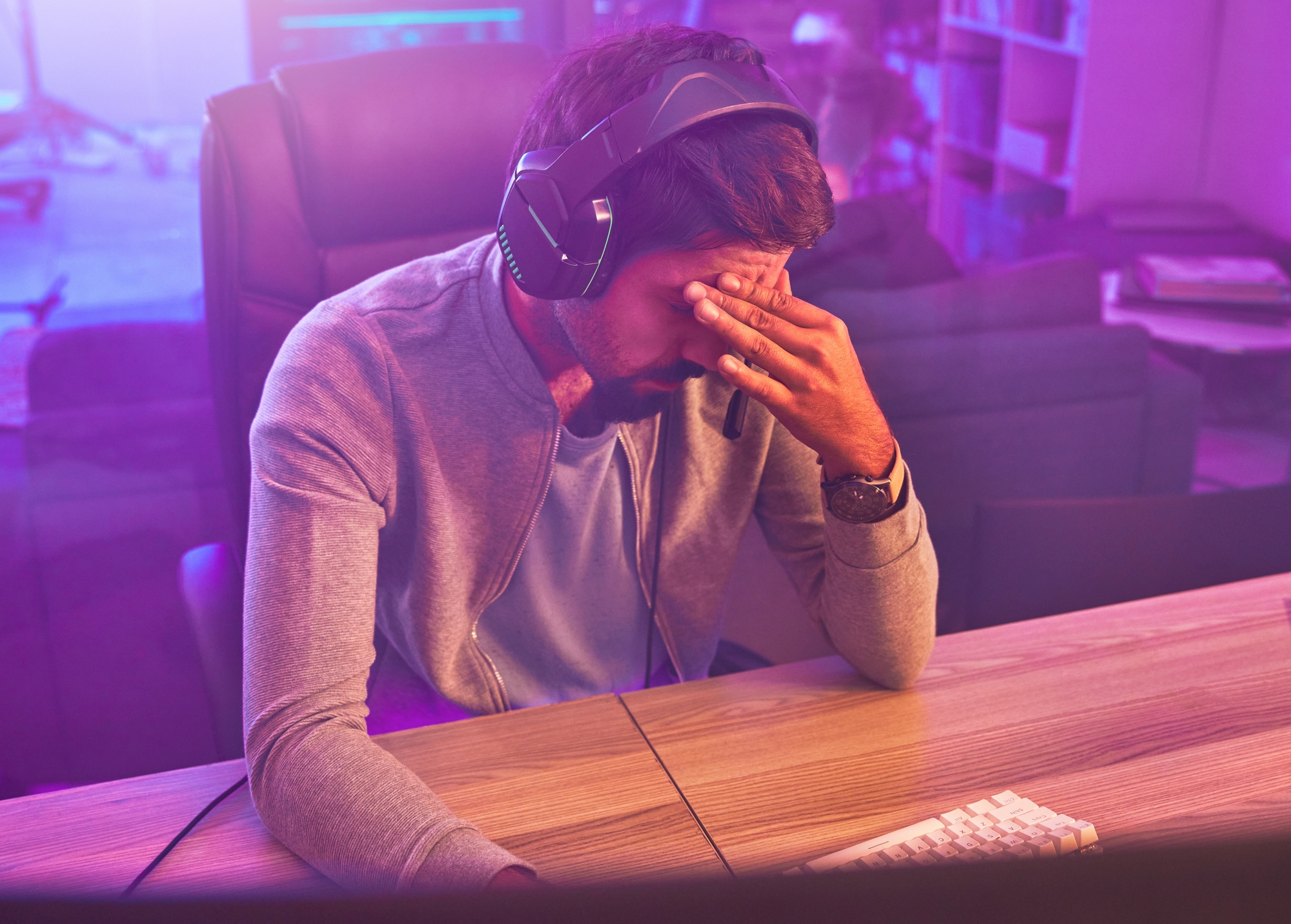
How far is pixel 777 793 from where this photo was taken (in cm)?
76

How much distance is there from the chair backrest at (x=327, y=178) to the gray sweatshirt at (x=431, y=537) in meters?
0.24

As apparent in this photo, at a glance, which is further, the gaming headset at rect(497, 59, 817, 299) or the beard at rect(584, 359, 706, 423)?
the beard at rect(584, 359, 706, 423)

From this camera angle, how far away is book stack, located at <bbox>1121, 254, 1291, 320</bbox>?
82.4 inches

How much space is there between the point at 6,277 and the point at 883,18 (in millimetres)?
2808

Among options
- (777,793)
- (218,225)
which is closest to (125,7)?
(218,225)

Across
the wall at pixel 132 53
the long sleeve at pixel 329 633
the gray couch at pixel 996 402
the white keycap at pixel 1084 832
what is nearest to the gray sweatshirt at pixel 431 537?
the long sleeve at pixel 329 633

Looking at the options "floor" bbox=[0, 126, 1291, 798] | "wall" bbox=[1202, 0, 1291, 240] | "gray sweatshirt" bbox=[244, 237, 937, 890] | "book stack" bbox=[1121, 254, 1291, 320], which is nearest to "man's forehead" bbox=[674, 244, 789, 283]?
"gray sweatshirt" bbox=[244, 237, 937, 890]

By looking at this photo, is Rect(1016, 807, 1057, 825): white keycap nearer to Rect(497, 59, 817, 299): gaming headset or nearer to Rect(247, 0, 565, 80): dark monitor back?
Rect(497, 59, 817, 299): gaming headset

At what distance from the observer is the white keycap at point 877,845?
66 centimetres

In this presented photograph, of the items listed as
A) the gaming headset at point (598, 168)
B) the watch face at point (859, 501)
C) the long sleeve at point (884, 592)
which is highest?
the gaming headset at point (598, 168)

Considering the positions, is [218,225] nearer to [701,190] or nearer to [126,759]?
[701,190]

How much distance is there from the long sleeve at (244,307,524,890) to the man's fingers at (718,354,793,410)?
1.01 feet

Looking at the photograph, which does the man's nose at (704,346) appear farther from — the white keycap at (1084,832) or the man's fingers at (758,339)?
the white keycap at (1084,832)

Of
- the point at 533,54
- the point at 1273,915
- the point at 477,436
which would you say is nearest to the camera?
the point at 1273,915
